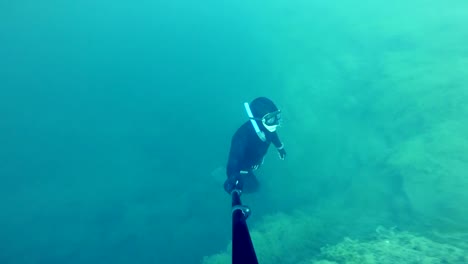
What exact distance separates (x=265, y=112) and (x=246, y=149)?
2.31ft

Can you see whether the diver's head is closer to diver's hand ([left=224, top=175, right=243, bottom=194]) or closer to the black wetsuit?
the black wetsuit

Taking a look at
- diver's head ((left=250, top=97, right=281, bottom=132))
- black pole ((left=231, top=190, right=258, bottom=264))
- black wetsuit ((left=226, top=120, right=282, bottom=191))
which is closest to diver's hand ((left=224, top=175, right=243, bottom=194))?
black wetsuit ((left=226, top=120, right=282, bottom=191))

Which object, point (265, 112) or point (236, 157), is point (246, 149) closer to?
point (236, 157)

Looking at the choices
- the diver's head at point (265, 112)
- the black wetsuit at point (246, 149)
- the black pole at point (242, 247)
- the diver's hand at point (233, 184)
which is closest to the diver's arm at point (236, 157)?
the black wetsuit at point (246, 149)

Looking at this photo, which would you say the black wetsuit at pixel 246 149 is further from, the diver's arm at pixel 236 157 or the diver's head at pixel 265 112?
the diver's head at pixel 265 112

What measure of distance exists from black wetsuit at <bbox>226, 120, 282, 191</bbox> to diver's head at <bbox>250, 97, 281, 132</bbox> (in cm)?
15

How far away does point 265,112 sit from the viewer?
497 centimetres

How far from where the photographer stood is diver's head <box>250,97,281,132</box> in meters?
4.97

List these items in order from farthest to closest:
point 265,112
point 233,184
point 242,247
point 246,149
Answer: point 265,112, point 246,149, point 233,184, point 242,247

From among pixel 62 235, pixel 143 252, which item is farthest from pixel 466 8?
pixel 62 235

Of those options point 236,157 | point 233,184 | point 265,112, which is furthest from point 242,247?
point 265,112

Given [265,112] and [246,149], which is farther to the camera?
[265,112]

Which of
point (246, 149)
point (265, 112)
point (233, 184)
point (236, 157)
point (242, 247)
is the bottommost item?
point (242, 247)

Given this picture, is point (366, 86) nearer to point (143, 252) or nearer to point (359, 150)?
point (359, 150)
